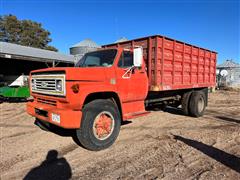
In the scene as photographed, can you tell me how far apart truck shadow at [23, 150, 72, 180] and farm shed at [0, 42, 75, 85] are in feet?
38.0

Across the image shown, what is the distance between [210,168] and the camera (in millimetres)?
3709

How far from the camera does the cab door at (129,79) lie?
5234 mm

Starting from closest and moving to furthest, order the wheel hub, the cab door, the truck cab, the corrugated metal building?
the truck cab
the wheel hub
the cab door
the corrugated metal building

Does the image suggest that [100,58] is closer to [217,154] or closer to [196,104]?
[217,154]

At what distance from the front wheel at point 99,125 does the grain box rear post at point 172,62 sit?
1.91 metres

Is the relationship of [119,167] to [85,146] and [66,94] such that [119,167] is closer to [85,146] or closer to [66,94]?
[85,146]

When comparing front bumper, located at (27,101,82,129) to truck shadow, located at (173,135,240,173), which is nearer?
truck shadow, located at (173,135,240,173)

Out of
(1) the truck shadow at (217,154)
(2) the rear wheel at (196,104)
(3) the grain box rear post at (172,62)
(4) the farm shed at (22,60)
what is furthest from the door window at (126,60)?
(4) the farm shed at (22,60)

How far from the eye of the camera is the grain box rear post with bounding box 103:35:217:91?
20.4 ft

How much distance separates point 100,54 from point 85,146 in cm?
252

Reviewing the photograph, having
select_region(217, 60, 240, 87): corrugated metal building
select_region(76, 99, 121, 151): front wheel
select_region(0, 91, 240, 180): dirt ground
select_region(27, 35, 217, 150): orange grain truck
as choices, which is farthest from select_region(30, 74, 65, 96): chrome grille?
select_region(217, 60, 240, 87): corrugated metal building

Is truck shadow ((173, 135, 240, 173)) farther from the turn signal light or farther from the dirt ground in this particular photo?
the turn signal light

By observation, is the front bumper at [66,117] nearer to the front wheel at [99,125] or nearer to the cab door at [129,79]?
the front wheel at [99,125]

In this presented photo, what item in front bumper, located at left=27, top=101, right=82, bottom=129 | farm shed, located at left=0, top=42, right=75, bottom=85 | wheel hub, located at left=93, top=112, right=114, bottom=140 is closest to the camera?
front bumper, located at left=27, top=101, right=82, bottom=129
